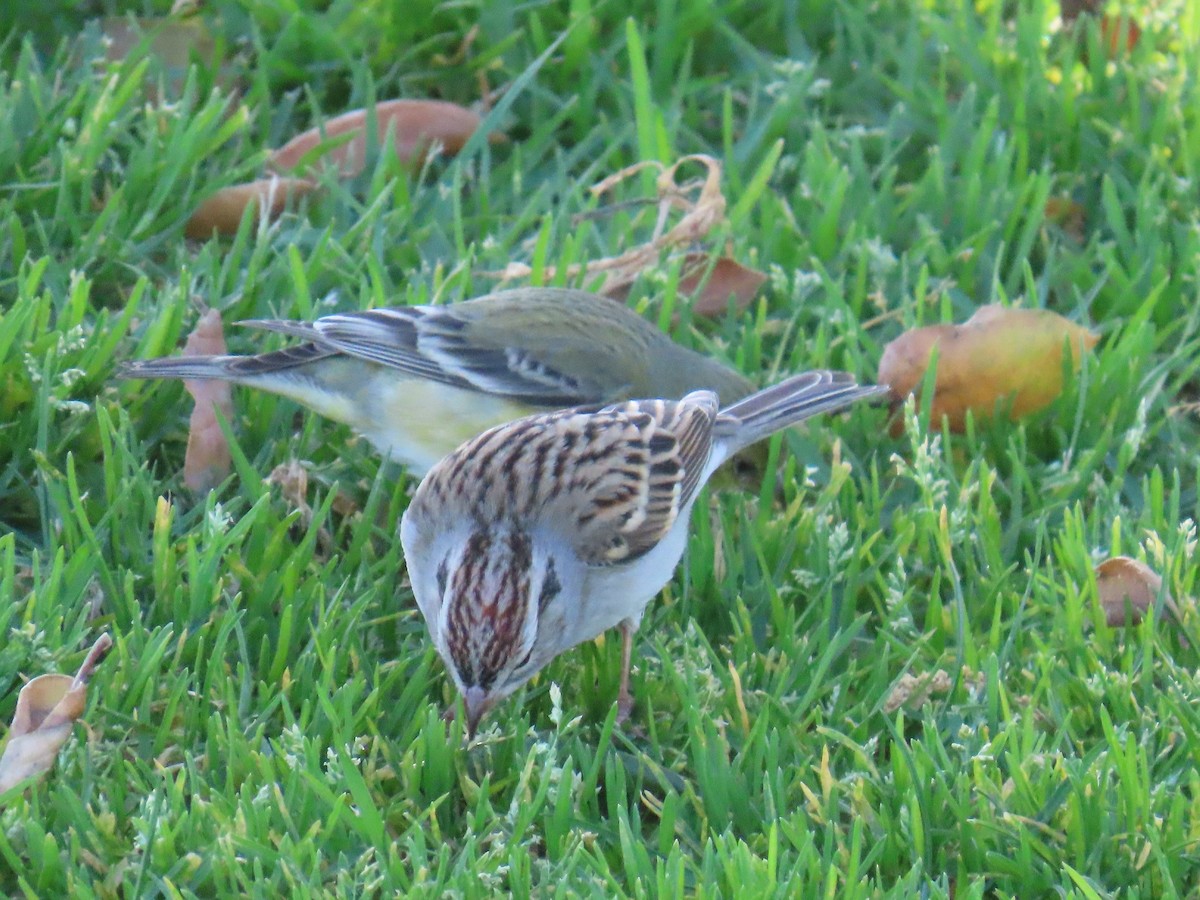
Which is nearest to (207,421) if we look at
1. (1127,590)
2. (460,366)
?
(460,366)

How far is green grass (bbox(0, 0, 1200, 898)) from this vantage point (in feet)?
12.4

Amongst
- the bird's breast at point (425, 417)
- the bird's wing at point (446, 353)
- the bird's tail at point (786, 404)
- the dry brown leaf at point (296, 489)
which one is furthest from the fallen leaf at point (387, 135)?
the bird's tail at point (786, 404)

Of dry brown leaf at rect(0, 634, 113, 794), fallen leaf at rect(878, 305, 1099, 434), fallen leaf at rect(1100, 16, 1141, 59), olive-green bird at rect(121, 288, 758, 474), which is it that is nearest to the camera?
dry brown leaf at rect(0, 634, 113, 794)

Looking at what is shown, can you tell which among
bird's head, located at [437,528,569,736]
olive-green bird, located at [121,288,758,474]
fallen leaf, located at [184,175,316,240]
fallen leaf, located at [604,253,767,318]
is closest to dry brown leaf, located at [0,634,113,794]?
bird's head, located at [437,528,569,736]

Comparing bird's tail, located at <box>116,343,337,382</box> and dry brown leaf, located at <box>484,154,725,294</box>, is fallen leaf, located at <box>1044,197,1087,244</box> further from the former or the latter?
bird's tail, located at <box>116,343,337,382</box>

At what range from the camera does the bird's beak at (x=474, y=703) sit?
153 inches

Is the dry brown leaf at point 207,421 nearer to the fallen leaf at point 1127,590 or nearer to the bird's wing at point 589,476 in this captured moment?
the bird's wing at point 589,476

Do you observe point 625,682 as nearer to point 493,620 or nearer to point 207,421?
point 493,620

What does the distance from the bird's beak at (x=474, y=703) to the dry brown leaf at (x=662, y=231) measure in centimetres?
209

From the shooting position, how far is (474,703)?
390 cm

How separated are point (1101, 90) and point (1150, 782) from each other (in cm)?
346

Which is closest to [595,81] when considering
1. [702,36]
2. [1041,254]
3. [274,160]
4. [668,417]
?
[702,36]

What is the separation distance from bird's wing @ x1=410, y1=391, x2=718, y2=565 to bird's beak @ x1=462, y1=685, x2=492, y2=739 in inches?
22.0

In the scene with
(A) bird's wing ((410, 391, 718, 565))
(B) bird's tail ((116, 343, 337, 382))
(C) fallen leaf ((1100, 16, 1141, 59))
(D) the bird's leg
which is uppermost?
(C) fallen leaf ((1100, 16, 1141, 59))
